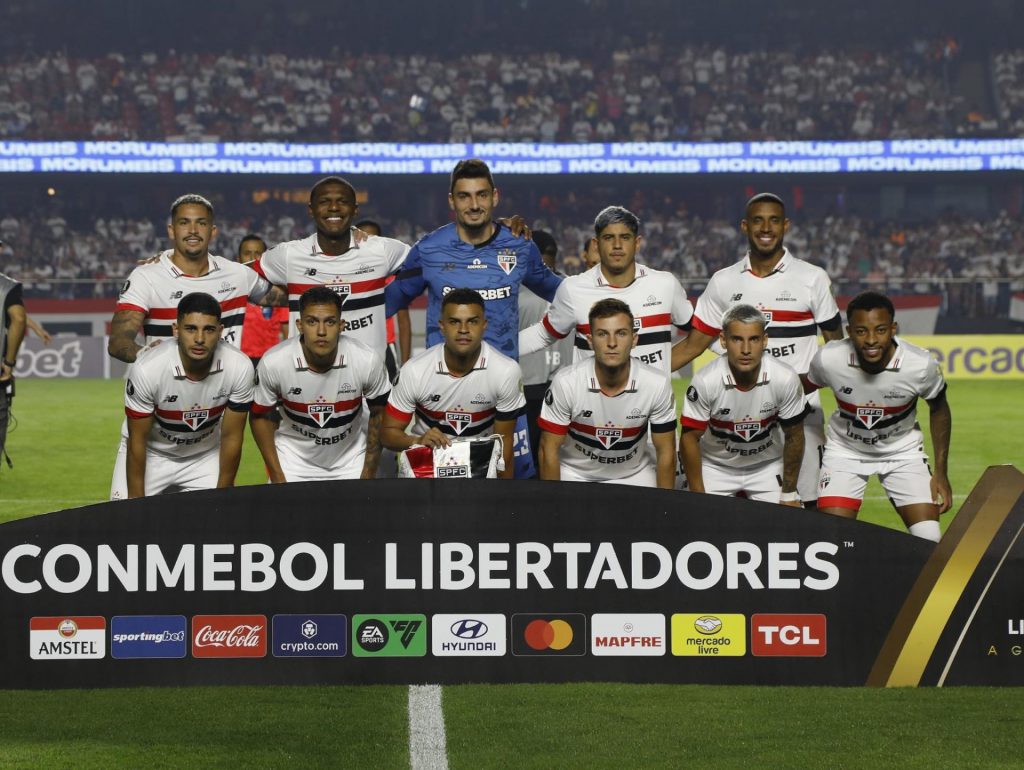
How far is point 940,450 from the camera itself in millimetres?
7094

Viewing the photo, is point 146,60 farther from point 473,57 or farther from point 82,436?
point 82,436

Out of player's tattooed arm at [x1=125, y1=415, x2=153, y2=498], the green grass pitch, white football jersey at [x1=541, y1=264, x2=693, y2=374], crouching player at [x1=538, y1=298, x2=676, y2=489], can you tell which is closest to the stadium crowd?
white football jersey at [x1=541, y1=264, x2=693, y2=374]

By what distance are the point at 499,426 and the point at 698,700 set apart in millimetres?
1954

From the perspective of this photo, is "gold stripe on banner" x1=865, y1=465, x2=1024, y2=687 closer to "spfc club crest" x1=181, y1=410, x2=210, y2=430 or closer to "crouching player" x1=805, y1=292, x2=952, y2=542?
"crouching player" x1=805, y1=292, x2=952, y2=542

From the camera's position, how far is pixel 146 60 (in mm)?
39844

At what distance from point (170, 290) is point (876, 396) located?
382 cm

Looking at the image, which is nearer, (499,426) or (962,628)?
(962,628)

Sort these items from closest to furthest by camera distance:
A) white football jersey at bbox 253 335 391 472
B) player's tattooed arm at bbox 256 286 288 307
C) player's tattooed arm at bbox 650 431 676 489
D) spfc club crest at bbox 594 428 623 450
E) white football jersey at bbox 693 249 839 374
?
1. player's tattooed arm at bbox 650 431 676 489
2. spfc club crest at bbox 594 428 623 450
3. white football jersey at bbox 253 335 391 472
4. white football jersey at bbox 693 249 839 374
5. player's tattooed arm at bbox 256 286 288 307

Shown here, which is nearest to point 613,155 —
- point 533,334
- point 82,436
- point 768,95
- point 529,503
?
point 768,95

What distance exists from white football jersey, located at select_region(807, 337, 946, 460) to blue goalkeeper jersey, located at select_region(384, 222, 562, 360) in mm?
1627

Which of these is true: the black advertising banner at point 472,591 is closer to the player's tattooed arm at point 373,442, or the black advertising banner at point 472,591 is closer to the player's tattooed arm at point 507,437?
the player's tattooed arm at point 507,437

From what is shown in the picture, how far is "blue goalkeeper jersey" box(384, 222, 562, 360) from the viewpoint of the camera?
7.36m

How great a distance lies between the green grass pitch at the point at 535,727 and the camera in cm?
462

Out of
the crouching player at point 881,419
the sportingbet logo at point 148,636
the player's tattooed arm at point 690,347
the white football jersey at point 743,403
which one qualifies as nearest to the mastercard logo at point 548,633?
the sportingbet logo at point 148,636
